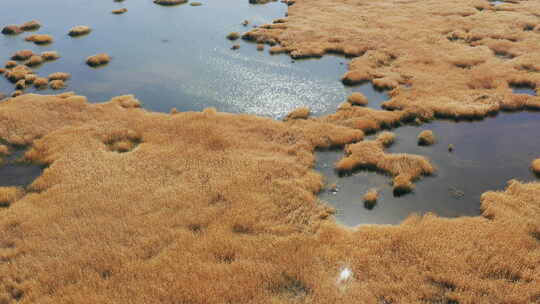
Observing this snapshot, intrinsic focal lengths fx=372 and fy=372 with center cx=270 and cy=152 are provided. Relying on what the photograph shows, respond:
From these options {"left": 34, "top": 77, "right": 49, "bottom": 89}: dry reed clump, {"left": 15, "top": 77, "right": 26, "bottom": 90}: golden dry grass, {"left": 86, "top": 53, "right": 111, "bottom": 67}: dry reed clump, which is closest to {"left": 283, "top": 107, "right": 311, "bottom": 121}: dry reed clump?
{"left": 86, "top": 53, "right": 111, "bottom": 67}: dry reed clump

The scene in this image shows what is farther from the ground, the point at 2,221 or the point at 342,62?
the point at 342,62

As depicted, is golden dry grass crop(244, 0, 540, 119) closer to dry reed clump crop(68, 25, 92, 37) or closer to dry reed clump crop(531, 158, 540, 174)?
dry reed clump crop(531, 158, 540, 174)

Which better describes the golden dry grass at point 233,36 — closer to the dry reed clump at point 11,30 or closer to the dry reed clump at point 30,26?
the dry reed clump at point 30,26

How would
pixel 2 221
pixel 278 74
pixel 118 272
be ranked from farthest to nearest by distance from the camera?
pixel 278 74, pixel 2 221, pixel 118 272

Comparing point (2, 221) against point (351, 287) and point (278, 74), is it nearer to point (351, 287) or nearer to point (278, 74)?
point (351, 287)

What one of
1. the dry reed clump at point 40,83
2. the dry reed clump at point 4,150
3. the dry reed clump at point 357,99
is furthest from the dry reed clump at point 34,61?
the dry reed clump at point 357,99

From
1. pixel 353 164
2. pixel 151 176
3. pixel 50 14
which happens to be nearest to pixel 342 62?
pixel 353 164
